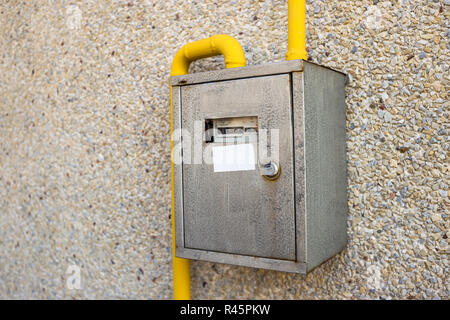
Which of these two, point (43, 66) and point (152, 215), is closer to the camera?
point (152, 215)

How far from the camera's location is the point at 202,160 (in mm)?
1180

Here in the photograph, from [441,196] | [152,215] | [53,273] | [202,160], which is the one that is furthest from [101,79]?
[441,196]

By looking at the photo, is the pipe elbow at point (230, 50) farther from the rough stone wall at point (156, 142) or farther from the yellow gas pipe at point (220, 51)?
the rough stone wall at point (156, 142)

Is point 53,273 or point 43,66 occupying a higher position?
point 43,66

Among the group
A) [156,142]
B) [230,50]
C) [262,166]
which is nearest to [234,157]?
[262,166]

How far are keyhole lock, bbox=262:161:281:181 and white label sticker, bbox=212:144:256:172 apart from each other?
45mm

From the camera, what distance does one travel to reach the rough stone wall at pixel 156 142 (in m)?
1.15

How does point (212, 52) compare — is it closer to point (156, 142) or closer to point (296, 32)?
point (296, 32)

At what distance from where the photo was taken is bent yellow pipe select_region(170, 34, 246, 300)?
1.25m

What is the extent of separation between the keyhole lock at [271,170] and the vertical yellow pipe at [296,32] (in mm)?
329

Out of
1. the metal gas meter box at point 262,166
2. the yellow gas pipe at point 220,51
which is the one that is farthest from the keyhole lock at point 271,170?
the yellow gas pipe at point 220,51

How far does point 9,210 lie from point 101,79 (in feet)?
3.01

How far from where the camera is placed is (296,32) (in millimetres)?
1140

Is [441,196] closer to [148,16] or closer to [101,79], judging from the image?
[148,16]
